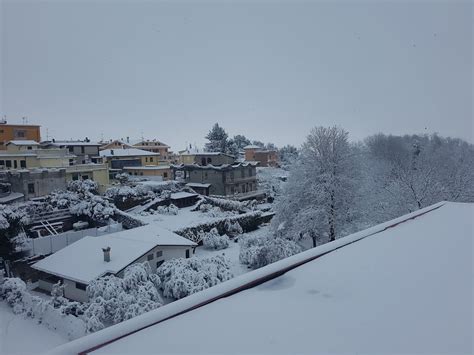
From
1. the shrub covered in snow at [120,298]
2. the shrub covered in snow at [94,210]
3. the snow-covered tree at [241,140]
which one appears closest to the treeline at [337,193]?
the shrub covered in snow at [120,298]

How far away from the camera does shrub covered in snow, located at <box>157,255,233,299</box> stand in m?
8.86

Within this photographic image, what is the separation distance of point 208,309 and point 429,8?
14.5 m

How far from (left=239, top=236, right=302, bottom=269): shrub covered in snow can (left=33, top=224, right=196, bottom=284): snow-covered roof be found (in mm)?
2457

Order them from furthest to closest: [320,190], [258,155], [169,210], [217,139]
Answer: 1. [258,155]
2. [217,139]
3. [169,210]
4. [320,190]

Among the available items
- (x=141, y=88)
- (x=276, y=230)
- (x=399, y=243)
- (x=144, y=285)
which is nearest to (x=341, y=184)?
(x=276, y=230)

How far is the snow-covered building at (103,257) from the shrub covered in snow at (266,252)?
7.94ft

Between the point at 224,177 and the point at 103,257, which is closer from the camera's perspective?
the point at 103,257

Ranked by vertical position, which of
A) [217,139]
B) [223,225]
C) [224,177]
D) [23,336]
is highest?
[217,139]

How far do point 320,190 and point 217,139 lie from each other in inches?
1127

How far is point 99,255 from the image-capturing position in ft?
34.2

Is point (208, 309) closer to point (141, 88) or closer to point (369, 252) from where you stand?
point (369, 252)

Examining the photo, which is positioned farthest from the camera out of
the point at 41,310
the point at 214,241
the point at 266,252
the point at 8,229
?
the point at 214,241

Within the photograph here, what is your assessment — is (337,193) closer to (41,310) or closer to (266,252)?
(266,252)

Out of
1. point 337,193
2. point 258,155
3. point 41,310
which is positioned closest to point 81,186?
point 41,310
